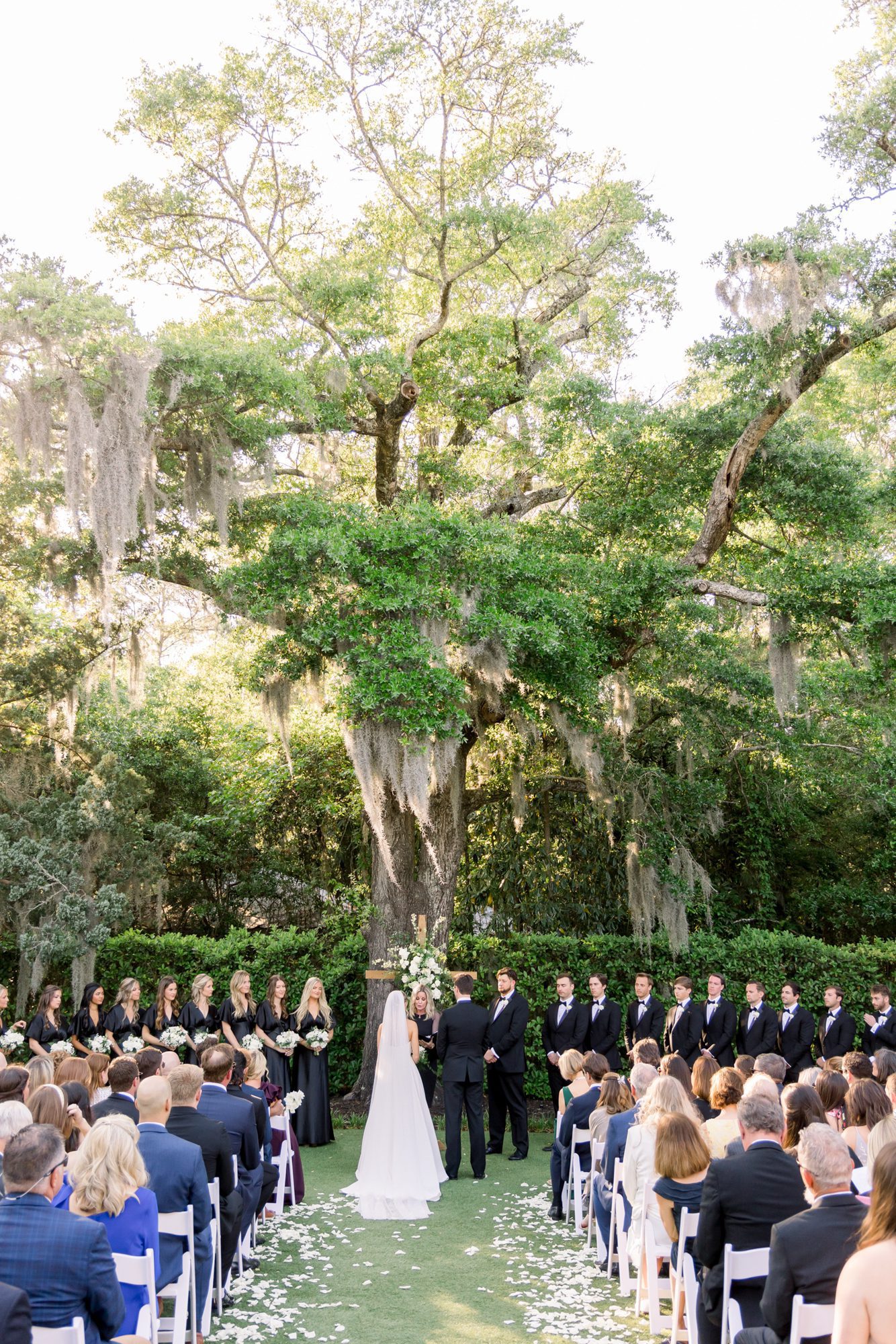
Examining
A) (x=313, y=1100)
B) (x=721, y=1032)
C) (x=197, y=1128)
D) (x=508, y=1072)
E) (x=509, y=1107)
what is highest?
(x=197, y=1128)

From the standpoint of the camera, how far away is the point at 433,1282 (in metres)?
6.18

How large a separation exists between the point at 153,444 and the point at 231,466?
0.79 metres

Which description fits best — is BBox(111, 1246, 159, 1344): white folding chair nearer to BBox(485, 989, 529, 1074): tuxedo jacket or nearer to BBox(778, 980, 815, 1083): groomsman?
BBox(485, 989, 529, 1074): tuxedo jacket

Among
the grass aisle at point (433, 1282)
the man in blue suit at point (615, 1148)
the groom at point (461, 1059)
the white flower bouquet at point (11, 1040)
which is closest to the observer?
the grass aisle at point (433, 1282)

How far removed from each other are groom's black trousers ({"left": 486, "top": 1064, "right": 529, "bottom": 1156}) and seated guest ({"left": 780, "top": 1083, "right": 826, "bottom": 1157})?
5681 millimetres

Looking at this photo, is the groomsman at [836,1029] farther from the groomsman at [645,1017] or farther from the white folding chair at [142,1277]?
the white folding chair at [142,1277]

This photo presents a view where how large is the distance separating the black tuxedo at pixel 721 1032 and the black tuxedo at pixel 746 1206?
5837mm

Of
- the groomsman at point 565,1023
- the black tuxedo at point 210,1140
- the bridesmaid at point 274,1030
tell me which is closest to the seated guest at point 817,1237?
the black tuxedo at point 210,1140

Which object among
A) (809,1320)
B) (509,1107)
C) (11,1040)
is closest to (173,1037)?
(11,1040)

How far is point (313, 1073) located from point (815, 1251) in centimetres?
753

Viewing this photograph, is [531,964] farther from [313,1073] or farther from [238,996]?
[238,996]

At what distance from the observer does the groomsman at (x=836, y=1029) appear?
31.8 feet

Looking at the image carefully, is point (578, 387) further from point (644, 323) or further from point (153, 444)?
point (153, 444)

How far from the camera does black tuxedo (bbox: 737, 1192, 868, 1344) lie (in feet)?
10.6
